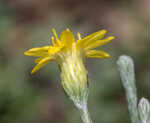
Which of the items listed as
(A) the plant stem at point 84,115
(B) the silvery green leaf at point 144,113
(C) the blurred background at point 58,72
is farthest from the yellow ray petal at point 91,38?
(C) the blurred background at point 58,72

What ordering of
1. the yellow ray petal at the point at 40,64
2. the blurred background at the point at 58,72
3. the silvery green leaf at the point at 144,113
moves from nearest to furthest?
the silvery green leaf at the point at 144,113, the yellow ray petal at the point at 40,64, the blurred background at the point at 58,72

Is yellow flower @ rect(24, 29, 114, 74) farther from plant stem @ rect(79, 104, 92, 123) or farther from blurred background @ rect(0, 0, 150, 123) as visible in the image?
blurred background @ rect(0, 0, 150, 123)

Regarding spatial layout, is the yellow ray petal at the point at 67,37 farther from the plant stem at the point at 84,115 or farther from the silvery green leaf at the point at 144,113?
the silvery green leaf at the point at 144,113

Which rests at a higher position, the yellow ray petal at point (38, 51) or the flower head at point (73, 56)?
the yellow ray petal at point (38, 51)

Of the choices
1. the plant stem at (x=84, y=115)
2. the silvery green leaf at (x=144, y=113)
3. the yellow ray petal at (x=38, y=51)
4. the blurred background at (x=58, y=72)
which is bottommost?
the blurred background at (x=58, y=72)

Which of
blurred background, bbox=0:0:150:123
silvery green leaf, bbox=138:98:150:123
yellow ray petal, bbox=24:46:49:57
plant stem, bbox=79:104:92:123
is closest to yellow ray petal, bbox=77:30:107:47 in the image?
yellow ray petal, bbox=24:46:49:57

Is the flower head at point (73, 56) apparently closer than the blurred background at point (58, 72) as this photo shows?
Yes

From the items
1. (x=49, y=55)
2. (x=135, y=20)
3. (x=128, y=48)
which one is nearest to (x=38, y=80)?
(x=128, y=48)

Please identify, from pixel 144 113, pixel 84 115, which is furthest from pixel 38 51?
pixel 144 113
